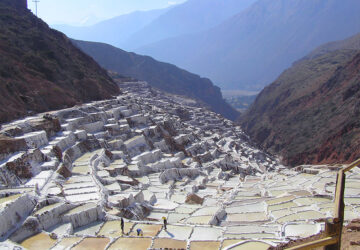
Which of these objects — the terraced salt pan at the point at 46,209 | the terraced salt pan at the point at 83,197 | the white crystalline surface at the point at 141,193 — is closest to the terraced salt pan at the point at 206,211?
the white crystalline surface at the point at 141,193

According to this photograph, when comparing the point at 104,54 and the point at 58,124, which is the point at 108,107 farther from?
the point at 104,54

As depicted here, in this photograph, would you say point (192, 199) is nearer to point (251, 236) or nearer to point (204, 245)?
point (251, 236)

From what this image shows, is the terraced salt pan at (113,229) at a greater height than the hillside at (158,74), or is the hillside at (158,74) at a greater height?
the hillside at (158,74)

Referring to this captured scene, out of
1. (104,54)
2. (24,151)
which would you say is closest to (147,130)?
(24,151)

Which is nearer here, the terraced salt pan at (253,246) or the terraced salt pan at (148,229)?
the terraced salt pan at (253,246)

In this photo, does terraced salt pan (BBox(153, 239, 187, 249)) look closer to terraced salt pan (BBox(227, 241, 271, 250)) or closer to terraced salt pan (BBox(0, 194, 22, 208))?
terraced salt pan (BBox(227, 241, 271, 250))

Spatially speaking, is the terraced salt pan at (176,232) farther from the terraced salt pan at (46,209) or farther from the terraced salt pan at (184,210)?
the terraced salt pan at (46,209)

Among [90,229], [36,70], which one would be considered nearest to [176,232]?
[90,229]
